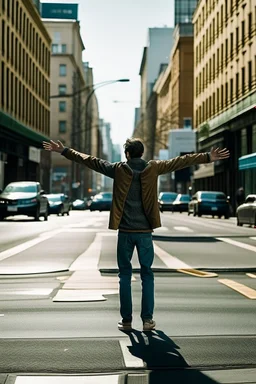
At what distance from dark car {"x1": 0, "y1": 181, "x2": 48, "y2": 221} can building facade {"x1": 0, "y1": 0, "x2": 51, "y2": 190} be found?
606 inches

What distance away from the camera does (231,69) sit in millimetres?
57500

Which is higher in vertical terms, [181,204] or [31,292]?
[181,204]

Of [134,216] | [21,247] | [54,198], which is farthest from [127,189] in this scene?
[54,198]

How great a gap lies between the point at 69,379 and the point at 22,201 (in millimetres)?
30753

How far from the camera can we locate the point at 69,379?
4.93 m

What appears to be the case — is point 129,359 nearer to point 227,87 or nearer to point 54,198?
point 54,198

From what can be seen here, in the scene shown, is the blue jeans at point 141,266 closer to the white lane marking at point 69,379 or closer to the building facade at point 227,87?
the white lane marking at point 69,379

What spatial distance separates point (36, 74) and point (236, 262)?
6526 centimetres

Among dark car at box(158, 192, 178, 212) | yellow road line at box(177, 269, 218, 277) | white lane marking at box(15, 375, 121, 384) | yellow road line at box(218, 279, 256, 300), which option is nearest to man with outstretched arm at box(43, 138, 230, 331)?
white lane marking at box(15, 375, 121, 384)

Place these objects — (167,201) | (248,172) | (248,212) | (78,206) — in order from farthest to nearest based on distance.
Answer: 1. (78,206)
2. (167,201)
3. (248,172)
4. (248,212)

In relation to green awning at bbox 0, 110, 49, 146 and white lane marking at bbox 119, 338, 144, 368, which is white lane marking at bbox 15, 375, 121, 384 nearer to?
white lane marking at bbox 119, 338, 144, 368

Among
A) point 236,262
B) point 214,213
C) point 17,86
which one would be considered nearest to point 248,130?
point 214,213

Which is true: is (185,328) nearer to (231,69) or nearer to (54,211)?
(54,211)

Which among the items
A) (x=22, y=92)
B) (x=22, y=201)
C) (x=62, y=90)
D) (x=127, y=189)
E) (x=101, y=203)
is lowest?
(x=101, y=203)
